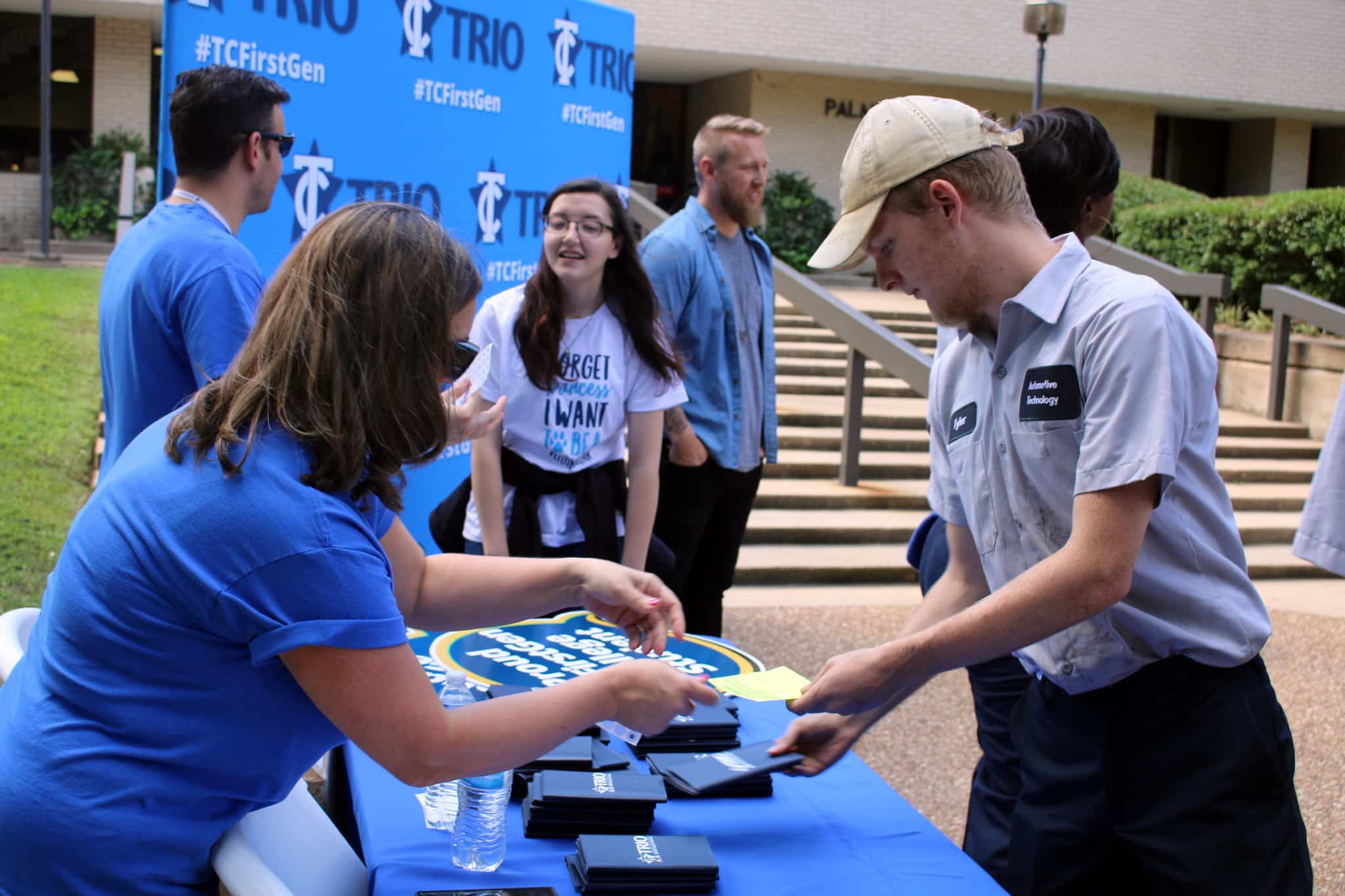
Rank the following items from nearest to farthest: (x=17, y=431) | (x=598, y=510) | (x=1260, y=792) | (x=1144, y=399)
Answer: (x=1144, y=399) < (x=1260, y=792) < (x=598, y=510) < (x=17, y=431)

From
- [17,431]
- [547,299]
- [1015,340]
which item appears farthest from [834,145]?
[1015,340]

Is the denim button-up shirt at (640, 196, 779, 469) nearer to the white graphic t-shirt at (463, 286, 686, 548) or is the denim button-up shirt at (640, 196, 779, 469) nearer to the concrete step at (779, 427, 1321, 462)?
the white graphic t-shirt at (463, 286, 686, 548)

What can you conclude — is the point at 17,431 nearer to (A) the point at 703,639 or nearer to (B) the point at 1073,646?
(A) the point at 703,639

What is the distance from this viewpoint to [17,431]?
7500 mm

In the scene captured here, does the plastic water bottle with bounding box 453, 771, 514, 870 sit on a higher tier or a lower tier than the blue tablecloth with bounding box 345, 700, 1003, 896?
higher

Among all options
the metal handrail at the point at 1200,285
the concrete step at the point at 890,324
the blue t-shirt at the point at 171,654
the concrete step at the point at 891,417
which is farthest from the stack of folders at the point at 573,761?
the concrete step at the point at 890,324

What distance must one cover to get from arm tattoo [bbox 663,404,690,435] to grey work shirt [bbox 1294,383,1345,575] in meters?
2.44

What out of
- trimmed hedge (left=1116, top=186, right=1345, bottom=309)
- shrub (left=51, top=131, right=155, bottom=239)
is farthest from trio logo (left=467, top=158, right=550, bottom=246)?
shrub (left=51, top=131, right=155, bottom=239)

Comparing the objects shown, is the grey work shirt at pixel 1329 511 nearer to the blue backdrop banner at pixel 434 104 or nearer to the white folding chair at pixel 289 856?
the white folding chair at pixel 289 856

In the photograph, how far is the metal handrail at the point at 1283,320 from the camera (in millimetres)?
9805

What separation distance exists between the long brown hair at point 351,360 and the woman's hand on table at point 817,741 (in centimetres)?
90

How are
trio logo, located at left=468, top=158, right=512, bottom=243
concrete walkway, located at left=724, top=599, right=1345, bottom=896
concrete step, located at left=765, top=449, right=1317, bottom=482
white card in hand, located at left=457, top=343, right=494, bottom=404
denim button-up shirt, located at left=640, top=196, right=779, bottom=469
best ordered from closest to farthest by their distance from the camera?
1. white card in hand, located at left=457, top=343, right=494, bottom=404
2. concrete walkway, located at left=724, top=599, right=1345, bottom=896
3. denim button-up shirt, located at left=640, top=196, right=779, bottom=469
4. trio logo, located at left=468, top=158, right=512, bottom=243
5. concrete step, located at left=765, top=449, right=1317, bottom=482

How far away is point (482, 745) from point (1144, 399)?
43.6 inches

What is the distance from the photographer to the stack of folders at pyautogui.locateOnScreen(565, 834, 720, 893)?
5.80 ft
